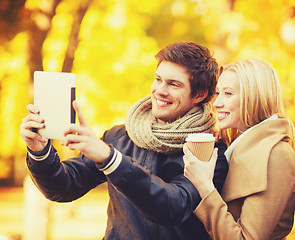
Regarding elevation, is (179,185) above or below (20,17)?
below

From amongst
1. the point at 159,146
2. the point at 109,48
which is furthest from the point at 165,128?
the point at 109,48

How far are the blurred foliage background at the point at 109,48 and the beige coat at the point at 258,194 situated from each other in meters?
3.36

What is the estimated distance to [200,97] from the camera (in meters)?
2.91

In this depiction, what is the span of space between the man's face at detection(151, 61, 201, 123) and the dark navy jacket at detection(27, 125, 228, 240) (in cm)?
Answer: 27

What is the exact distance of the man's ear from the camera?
9.48 feet

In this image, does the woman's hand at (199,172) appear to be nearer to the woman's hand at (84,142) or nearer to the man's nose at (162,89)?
the man's nose at (162,89)

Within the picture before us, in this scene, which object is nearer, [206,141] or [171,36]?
[206,141]

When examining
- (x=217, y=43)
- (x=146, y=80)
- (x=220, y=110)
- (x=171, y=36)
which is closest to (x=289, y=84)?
(x=217, y=43)

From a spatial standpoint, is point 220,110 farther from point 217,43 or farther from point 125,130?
point 217,43

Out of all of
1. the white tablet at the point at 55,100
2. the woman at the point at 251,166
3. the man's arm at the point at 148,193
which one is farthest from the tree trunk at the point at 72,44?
the man's arm at the point at 148,193

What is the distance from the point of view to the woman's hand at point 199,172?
2.42 meters

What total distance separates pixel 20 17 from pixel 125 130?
5.33 ft

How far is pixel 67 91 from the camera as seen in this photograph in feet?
6.98

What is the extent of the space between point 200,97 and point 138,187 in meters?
1.00
